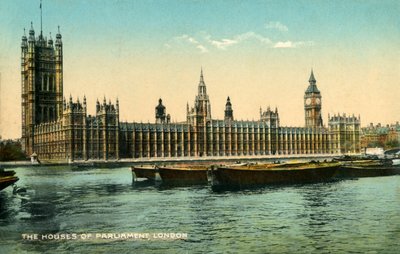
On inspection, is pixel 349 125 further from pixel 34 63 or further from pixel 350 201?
pixel 350 201

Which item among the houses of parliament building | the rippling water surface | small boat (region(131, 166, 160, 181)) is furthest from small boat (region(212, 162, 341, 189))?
the houses of parliament building

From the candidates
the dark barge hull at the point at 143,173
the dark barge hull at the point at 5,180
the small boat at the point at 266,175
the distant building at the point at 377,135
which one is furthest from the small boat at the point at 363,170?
the distant building at the point at 377,135

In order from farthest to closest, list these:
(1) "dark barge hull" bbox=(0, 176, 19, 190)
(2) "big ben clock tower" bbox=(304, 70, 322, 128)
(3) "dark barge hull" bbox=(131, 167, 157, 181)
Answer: (2) "big ben clock tower" bbox=(304, 70, 322, 128) < (3) "dark barge hull" bbox=(131, 167, 157, 181) < (1) "dark barge hull" bbox=(0, 176, 19, 190)

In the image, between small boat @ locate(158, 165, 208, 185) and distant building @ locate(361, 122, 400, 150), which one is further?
distant building @ locate(361, 122, 400, 150)

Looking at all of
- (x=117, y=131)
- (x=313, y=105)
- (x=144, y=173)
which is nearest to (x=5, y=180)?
(x=144, y=173)

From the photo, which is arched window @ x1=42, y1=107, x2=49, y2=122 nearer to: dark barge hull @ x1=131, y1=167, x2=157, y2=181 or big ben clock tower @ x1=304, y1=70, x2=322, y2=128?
dark barge hull @ x1=131, y1=167, x2=157, y2=181

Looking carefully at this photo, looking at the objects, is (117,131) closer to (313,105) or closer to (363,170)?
(363,170)

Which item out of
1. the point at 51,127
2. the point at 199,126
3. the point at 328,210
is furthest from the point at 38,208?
the point at 199,126
